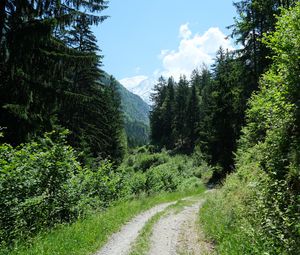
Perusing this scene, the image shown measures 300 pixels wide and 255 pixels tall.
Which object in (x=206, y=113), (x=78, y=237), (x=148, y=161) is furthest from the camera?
(x=148, y=161)

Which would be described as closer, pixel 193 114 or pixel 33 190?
pixel 33 190

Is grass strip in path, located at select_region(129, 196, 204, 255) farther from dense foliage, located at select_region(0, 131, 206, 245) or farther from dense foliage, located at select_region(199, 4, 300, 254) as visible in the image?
dense foliage, located at select_region(0, 131, 206, 245)

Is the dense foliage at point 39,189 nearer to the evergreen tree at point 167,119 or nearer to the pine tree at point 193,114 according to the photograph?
the pine tree at point 193,114

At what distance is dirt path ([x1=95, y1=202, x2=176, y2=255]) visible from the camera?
9.98 meters

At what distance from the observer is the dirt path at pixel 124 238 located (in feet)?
32.8

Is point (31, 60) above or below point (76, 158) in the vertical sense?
above

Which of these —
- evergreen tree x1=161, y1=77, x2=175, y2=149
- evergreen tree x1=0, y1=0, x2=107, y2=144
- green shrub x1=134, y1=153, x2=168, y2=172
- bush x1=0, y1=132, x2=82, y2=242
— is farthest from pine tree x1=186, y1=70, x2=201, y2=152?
bush x1=0, y1=132, x2=82, y2=242

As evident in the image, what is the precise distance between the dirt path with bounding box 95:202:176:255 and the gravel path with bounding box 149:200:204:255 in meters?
0.69

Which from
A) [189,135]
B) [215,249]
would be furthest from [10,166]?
[189,135]

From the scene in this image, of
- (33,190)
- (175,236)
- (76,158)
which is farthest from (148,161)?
(33,190)

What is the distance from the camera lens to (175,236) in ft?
40.3

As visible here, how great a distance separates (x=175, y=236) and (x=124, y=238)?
6.12 ft

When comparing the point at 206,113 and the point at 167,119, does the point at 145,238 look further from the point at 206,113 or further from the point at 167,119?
the point at 167,119

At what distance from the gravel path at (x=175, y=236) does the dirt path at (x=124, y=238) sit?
27.0 inches
